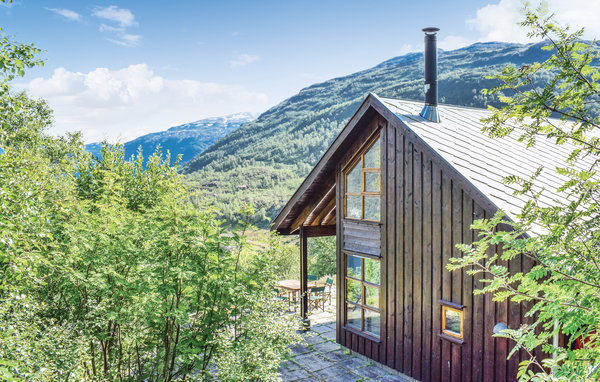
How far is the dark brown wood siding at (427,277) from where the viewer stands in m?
6.38

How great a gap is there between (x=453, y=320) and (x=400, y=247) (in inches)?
64.5

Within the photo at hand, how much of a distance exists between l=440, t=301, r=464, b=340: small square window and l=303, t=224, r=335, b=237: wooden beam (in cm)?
475

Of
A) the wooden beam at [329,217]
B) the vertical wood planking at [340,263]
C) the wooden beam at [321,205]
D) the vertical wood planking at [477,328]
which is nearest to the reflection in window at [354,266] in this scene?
the vertical wood planking at [340,263]

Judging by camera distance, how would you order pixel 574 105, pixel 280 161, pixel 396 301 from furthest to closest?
pixel 280 161 < pixel 396 301 < pixel 574 105

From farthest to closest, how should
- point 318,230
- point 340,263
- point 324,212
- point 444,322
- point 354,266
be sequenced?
1. point 318,230
2. point 324,212
3. point 340,263
4. point 354,266
5. point 444,322

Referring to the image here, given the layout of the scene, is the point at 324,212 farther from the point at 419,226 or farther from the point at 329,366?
the point at 329,366

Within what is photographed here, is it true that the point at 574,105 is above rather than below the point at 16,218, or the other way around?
above

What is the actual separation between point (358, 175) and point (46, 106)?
71.9ft

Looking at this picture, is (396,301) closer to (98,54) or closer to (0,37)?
(0,37)

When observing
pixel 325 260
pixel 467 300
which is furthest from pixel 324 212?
pixel 325 260

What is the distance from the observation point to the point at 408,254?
7797mm

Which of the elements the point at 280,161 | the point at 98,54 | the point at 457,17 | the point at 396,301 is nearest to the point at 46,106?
the point at 396,301

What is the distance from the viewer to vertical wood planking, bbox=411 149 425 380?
752cm

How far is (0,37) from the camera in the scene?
4.53 meters
